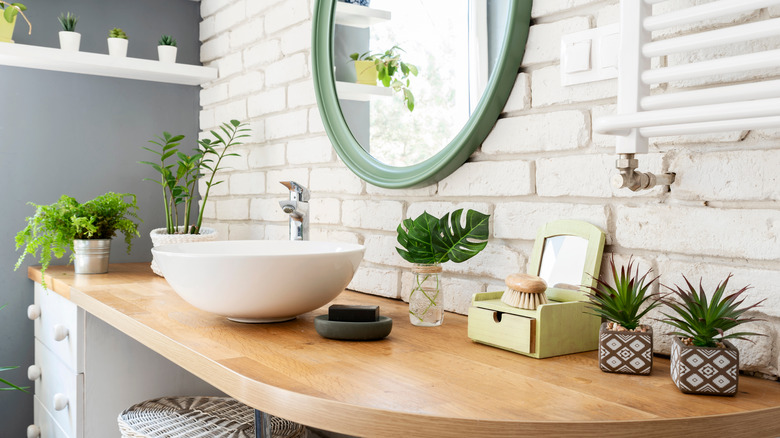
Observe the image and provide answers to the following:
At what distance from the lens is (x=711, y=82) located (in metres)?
0.92

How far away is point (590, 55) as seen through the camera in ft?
3.51

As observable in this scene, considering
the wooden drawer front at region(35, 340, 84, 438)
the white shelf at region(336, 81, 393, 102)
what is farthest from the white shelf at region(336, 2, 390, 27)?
the wooden drawer front at region(35, 340, 84, 438)

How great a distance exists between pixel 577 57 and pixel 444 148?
346mm

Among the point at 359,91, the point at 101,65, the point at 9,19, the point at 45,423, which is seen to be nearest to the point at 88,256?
the point at 45,423

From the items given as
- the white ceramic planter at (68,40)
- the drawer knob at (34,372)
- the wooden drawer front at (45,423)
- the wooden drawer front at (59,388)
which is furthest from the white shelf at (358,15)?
the drawer knob at (34,372)

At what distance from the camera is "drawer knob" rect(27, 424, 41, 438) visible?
199cm

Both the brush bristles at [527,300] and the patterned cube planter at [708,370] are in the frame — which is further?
the brush bristles at [527,300]

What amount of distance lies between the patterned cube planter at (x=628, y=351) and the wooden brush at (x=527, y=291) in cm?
14

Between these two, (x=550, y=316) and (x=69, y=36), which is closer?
(x=550, y=316)

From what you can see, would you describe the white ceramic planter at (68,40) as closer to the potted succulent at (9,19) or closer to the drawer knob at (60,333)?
the potted succulent at (9,19)

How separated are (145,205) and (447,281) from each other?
1.50 m

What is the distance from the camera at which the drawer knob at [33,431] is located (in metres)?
1.99

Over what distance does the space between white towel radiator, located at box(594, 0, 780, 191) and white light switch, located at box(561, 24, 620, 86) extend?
0.13m

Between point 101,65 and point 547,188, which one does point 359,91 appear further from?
point 101,65
